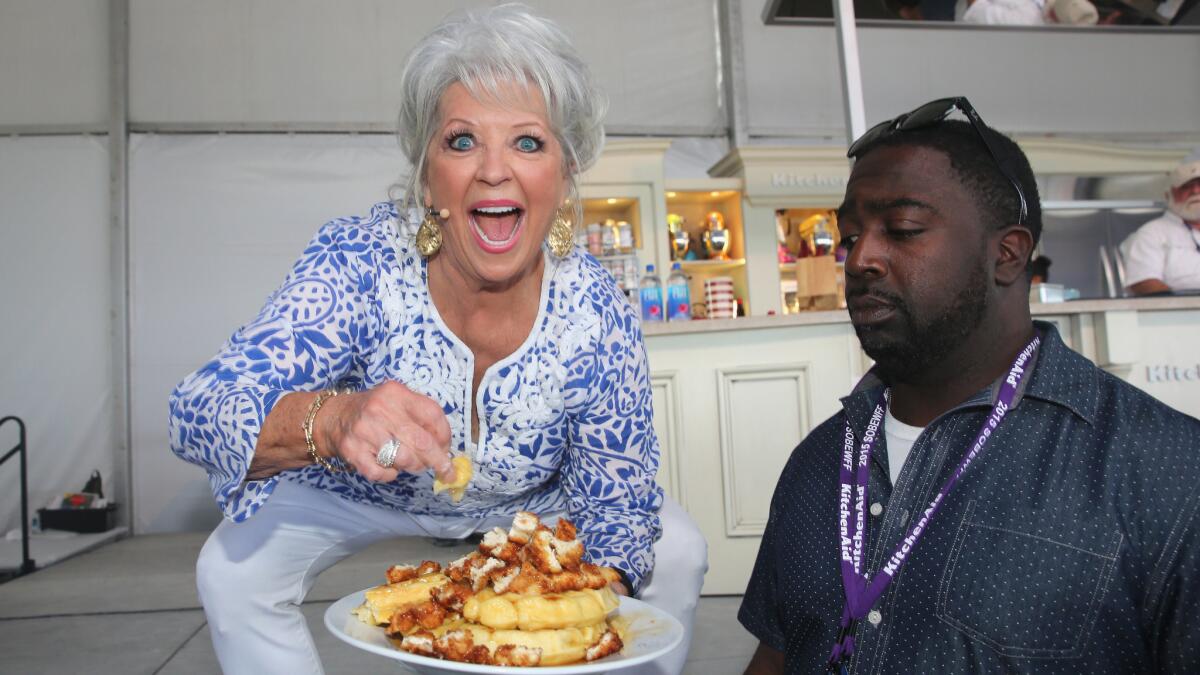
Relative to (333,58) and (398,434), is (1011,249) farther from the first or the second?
(333,58)

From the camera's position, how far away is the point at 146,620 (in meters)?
3.92

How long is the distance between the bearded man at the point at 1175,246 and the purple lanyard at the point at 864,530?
15.4ft

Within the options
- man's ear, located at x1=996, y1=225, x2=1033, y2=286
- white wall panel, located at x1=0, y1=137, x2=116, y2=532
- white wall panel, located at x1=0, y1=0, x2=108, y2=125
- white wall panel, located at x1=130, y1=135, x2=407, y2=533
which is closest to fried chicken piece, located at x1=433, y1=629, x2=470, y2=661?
man's ear, located at x1=996, y1=225, x2=1033, y2=286

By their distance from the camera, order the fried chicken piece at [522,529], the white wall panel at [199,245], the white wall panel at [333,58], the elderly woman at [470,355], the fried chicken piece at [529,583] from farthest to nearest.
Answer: the white wall panel at [333,58] < the white wall panel at [199,245] < the elderly woman at [470,355] < the fried chicken piece at [522,529] < the fried chicken piece at [529,583]

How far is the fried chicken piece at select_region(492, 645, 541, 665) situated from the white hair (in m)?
0.95

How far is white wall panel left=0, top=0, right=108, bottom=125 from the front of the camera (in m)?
7.42

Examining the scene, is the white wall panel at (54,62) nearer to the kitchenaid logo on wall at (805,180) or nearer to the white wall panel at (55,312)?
the white wall panel at (55,312)

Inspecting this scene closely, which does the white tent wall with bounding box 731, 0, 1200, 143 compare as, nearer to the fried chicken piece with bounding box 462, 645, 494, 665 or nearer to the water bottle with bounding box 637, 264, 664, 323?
the water bottle with bounding box 637, 264, 664, 323

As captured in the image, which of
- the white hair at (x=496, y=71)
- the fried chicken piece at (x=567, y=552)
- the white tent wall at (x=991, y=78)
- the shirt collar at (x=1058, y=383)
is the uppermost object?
the white tent wall at (x=991, y=78)

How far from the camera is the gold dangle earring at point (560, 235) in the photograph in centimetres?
177

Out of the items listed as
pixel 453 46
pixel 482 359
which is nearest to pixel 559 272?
pixel 482 359

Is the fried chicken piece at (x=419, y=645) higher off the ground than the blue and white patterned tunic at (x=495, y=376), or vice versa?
the blue and white patterned tunic at (x=495, y=376)

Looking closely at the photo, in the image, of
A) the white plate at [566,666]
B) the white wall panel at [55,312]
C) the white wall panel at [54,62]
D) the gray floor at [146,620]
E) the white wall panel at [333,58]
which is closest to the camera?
the white plate at [566,666]

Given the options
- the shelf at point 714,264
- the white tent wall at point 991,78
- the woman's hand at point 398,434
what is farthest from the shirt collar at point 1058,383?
the white tent wall at point 991,78
